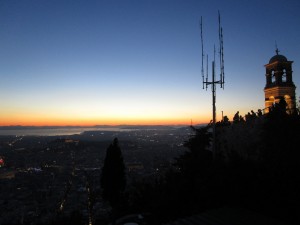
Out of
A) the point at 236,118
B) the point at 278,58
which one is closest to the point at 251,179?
the point at 236,118

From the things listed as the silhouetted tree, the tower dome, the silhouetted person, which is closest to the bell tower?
the tower dome

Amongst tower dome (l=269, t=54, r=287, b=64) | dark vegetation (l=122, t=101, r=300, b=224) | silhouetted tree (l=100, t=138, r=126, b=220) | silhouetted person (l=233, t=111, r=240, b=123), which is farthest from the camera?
tower dome (l=269, t=54, r=287, b=64)

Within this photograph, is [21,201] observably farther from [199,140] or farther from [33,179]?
[199,140]

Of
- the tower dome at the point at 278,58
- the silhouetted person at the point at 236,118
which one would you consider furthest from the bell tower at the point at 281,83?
the silhouetted person at the point at 236,118

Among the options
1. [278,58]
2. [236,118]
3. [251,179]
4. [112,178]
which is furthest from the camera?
[278,58]

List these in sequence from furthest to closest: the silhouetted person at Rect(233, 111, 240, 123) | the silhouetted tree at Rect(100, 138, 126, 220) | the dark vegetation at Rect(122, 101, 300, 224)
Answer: the silhouetted tree at Rect(100, 138, 126, 220), the silhouetted person at Rect(233, 111, 240, 123), the dark vegetation at Rect(122, 101, 300, 224)

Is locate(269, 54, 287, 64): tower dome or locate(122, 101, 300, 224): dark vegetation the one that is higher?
locate(269, 54, 287, 64): tower dome

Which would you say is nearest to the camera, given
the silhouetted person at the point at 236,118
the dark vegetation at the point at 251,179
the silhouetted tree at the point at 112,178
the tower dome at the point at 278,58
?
the dark vegetation at the point at 251,179

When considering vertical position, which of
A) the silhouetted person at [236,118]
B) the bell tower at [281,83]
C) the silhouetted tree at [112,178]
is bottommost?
the silhouetted tree at [112,178]

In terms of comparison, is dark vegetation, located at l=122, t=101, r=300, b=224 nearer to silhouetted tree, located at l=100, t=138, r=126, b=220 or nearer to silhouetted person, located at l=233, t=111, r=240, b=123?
silhouetted person, located at l=233, t=111, r=240, b=123

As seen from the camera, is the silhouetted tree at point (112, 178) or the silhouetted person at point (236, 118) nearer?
the silhouetted person at point (236, 118)

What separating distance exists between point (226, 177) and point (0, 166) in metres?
96.9

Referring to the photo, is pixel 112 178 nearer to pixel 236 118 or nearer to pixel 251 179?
pixel 236 118

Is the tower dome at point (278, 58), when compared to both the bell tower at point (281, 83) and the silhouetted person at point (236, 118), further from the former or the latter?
the silhouetted person at point (236, 118)
